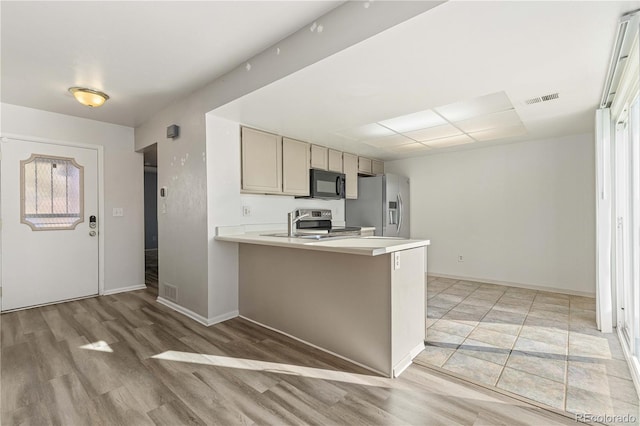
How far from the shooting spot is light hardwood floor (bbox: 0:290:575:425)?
5.48 feet

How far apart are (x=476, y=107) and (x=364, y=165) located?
99.7 inches

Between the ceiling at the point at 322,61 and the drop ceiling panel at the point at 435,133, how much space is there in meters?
0.49

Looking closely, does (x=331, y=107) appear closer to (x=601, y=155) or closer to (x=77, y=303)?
(x=601, y=155)

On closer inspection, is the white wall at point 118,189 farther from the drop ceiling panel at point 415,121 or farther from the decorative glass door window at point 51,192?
the drop ceiling panel at point 415,121

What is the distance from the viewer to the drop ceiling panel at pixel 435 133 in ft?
12.3

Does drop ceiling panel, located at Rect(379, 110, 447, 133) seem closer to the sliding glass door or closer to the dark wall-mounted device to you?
the sliding glass door

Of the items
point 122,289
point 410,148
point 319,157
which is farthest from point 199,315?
point 410,148

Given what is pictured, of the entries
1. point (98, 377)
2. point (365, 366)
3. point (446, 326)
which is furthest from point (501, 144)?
point (98, 377)

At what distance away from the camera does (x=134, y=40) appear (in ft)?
7.01

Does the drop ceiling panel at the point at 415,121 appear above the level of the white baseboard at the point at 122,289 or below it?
above

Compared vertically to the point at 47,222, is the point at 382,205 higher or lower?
higher

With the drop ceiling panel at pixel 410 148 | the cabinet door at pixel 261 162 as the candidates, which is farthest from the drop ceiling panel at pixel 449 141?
the cabinet door at pixel 261 162

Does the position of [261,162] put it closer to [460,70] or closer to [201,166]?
[201,166]

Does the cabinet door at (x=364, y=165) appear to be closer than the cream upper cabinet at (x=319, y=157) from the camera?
No
